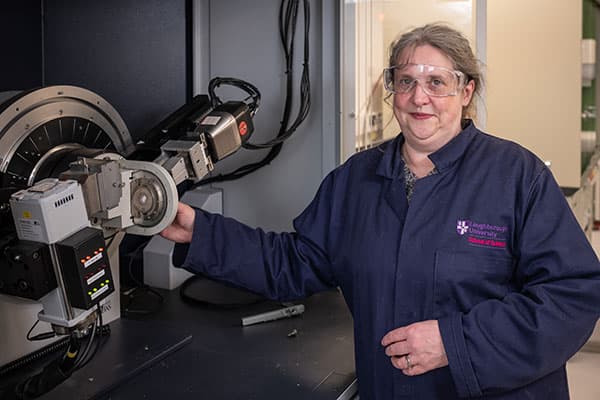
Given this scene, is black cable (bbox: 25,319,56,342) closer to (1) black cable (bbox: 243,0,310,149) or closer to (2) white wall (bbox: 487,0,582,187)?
(1) black cable (bbox: 243,0,310,149)

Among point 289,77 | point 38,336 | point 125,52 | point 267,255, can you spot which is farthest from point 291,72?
point 38,336

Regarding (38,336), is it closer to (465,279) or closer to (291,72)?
(465,279)

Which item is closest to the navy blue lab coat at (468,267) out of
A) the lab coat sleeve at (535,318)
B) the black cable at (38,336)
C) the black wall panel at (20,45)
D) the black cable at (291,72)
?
the lab coat sleeve at (535,318)

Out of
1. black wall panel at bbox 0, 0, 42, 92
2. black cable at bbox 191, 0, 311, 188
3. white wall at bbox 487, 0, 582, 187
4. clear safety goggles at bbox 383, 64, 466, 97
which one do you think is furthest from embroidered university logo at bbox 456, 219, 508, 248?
white wall at bbox 487, 0, 582, 187

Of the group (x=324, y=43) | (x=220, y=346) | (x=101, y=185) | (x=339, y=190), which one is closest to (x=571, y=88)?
(x=324, y=43)

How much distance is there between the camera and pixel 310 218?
56.7 inches

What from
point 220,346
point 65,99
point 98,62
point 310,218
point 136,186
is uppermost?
point 98,62

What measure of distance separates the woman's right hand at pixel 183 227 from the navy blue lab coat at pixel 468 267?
0.02 m

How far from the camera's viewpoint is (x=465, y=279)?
1.18 m

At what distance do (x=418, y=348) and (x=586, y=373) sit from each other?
64.0 inches

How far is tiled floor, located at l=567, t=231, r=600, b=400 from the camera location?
232 centimetres

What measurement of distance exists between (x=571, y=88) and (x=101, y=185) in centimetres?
240

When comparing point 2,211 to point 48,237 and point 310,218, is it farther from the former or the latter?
point 310,218

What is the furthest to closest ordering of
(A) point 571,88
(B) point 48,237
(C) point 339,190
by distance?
(A) point 571,88, (C) point 339,190, (B) point 48,237
